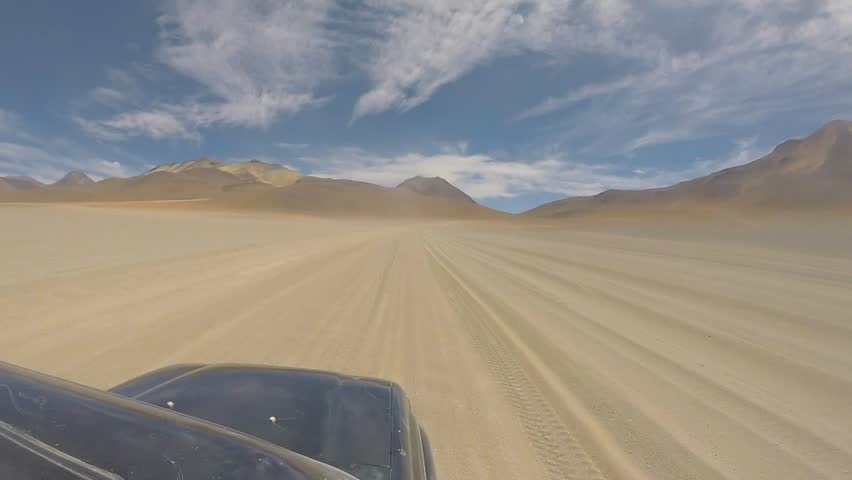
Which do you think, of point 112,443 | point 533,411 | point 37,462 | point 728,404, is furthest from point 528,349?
point 37,462

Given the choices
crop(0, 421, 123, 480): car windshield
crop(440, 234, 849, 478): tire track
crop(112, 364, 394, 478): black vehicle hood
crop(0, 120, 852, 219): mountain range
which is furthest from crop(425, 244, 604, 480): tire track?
crop(0, 120, 852, 219): mountain range

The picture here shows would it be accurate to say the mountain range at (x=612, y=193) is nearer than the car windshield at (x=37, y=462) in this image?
No

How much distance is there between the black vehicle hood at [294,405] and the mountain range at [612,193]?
93078mm

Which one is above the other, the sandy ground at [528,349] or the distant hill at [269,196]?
the distant hill at [269,196]

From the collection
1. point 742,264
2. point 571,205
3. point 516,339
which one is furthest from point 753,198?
point 516,339

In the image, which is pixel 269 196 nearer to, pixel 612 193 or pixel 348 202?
pixel 348 202

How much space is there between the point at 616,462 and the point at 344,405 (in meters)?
2.06

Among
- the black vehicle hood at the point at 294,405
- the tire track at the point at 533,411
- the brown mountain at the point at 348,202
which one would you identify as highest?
the brown mountain at the point at 348,202

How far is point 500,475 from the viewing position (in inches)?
101

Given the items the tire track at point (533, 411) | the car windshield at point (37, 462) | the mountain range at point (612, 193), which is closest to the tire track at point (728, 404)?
the tire track at point (533, 411)

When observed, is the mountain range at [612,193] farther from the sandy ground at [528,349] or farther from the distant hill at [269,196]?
the sandy ground at [528,349]

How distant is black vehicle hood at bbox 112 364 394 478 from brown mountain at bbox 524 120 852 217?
98544 mm

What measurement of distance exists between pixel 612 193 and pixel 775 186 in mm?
55482

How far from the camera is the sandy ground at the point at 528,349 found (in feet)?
9.60
